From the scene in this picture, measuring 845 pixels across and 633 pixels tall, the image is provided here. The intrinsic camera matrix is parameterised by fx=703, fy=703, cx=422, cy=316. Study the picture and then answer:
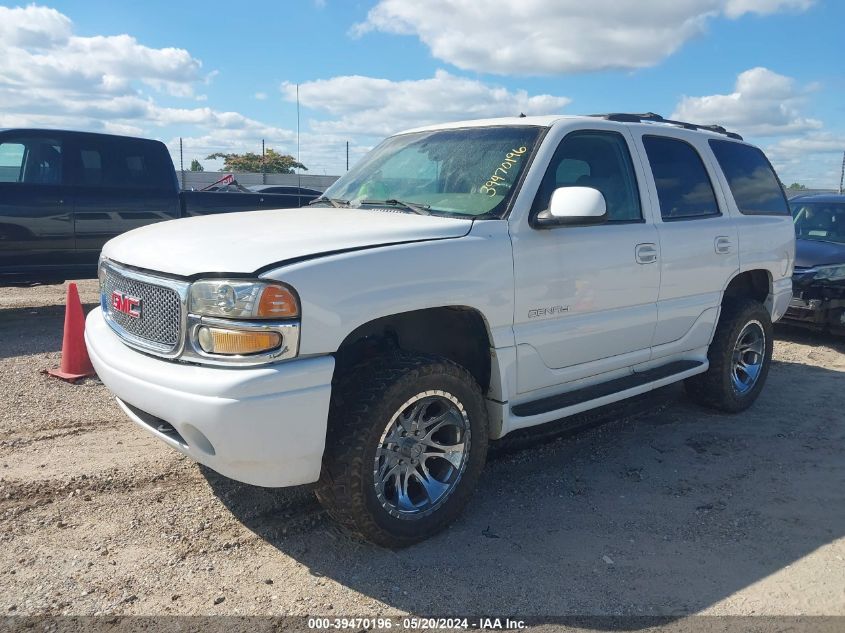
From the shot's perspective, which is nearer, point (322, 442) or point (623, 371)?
point (322, 442)

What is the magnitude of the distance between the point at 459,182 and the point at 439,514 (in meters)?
1.78

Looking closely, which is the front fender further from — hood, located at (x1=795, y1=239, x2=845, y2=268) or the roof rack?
hood, located at (x1=795, y1=239, x2=845, y2=268)

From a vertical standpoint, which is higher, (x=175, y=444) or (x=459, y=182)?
(x=459, y=182)

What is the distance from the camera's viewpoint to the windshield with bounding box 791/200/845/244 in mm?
8641

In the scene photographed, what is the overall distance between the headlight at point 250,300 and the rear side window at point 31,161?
620 centimetres

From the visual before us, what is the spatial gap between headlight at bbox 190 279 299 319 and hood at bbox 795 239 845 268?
6.92 metres

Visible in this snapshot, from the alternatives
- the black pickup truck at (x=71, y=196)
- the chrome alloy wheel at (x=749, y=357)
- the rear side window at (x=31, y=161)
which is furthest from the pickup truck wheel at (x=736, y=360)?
the rear side window at (x=31, y=161)

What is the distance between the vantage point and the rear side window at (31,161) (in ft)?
25.0

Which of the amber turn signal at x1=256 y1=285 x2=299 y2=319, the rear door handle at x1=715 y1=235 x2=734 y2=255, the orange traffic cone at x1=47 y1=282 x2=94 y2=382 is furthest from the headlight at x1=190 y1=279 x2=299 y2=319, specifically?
the orange traffic cone at x1=47 y1=282 x2=94 y2=382

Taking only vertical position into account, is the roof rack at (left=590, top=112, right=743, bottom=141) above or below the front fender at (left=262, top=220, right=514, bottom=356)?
above

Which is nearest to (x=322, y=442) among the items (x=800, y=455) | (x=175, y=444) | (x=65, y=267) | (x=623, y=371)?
(x=175, y=444)

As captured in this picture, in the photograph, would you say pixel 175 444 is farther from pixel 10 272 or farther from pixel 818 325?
pixel 818 325

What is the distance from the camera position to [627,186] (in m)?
4.31

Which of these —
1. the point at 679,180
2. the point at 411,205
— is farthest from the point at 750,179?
the point at 411,205
